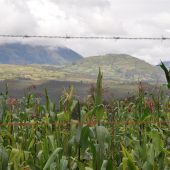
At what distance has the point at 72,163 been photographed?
5289 millimetres

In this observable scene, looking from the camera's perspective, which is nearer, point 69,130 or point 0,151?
point 0,151

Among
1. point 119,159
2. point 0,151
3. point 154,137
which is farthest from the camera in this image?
point 119,159

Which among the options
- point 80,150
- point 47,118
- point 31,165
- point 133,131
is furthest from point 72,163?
point 133,131

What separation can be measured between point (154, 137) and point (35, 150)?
225 cm

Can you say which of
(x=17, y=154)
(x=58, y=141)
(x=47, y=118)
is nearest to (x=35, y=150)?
(x=47, y=118)

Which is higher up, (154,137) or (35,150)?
(154,137)

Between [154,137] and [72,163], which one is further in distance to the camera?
[72,163]

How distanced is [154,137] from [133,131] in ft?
10.1

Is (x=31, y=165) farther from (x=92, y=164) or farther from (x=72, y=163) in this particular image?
(x=92, y=164)

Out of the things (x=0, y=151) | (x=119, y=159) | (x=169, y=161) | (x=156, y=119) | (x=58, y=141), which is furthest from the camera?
(x=156, y=119)

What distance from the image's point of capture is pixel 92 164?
482 centimetres

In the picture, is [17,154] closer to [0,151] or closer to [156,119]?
[0,151]

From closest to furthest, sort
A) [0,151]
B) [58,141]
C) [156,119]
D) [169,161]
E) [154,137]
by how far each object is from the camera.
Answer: [0,151]
[154,137]
[169,161]
[58,141]
[156,119]

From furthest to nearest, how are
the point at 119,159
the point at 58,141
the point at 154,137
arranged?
the point at 119,159
the point at 58,141
the point at 154,137
